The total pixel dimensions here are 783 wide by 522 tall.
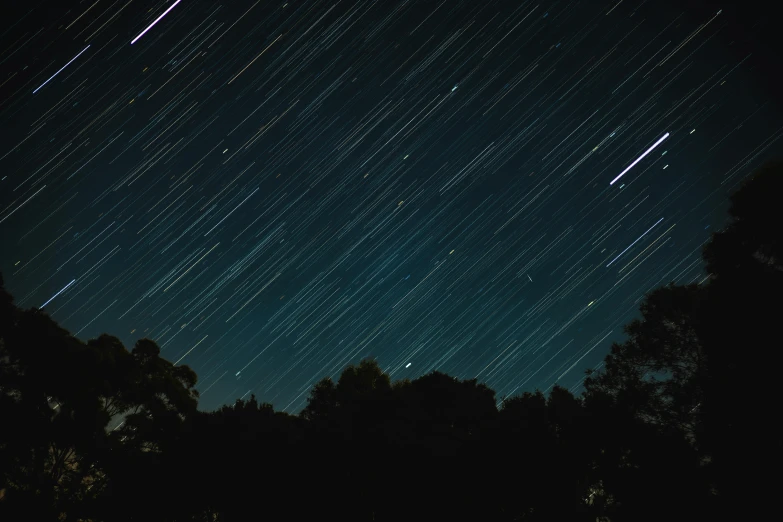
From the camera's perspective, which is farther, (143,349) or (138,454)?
(143,349)

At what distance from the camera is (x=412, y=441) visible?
1337 centimetres

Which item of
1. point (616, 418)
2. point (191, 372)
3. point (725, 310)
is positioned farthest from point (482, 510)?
point (191, 372)

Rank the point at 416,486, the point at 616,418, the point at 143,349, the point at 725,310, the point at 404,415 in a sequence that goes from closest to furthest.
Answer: the point at 725,310 < the point at 616,418 < the point at 416,486 < the point at 404,415 < the point at 143,349

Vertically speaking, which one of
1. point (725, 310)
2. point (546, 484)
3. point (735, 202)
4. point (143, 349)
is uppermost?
point (143, 349)

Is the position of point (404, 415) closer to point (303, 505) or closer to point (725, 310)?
point (303, 505)

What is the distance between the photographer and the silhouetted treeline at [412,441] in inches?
387

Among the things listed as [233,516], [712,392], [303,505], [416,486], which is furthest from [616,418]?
[233,516]

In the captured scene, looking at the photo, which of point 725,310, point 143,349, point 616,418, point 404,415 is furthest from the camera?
point 143,349

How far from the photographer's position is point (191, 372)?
1712 cm

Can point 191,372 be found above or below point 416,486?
above

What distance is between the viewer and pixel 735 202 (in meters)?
9.86

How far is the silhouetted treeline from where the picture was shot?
32.2 feet

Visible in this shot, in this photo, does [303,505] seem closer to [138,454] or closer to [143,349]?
[138,454]

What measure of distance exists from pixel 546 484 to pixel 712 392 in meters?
5.45
